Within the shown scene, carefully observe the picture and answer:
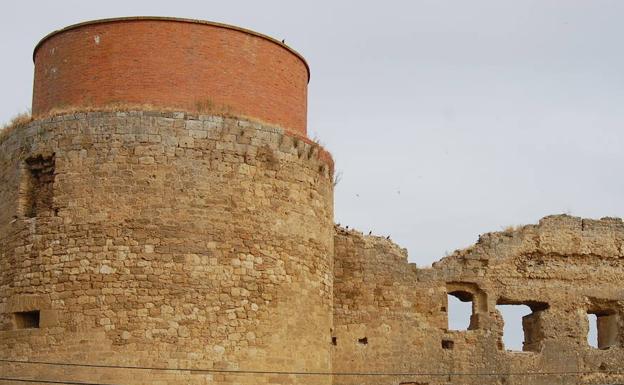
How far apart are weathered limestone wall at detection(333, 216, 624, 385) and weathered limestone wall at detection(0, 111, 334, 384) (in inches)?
85.7

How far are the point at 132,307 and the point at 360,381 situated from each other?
15.1 feet

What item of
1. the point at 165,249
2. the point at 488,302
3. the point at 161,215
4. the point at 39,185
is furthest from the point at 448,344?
the point at 39,185

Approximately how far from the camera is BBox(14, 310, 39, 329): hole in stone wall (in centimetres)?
1398

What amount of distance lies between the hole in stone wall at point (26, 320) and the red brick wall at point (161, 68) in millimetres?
2926

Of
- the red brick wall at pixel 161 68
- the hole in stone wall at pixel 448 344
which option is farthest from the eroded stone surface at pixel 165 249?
the hole in stone wall at pixel 448 344

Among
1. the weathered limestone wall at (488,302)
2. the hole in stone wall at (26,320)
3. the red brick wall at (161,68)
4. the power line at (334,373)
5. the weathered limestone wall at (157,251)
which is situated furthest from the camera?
the weathered limestone wall at (488,302)

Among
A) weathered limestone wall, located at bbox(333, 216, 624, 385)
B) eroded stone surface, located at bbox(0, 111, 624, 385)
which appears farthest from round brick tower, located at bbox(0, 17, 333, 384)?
weathered limestone wall, located at bbox(333, 216, 624, 385)

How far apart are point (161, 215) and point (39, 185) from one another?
2.02 meters

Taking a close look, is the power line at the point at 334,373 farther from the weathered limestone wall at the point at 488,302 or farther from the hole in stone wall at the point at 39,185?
the hole in stone wall at the point at 39,185

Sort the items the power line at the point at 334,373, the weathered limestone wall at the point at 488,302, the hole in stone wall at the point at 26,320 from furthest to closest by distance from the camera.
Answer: the weathered limestone wall at the point at 488,302 → the hole in stone wall at the point at 26,320 → the power line at the point at 334,373

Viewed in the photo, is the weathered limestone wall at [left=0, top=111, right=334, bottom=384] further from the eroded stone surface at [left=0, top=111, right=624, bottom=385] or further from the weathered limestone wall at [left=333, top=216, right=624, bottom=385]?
the weathered limestone wall at [left=333, top=216, right=624, bottom=385]

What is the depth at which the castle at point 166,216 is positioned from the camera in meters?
13.4

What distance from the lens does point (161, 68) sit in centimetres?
1430

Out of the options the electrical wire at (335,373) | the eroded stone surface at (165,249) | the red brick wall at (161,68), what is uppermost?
the red brick wall at (161,68)
